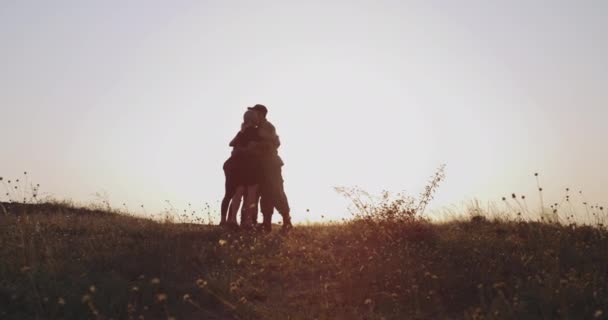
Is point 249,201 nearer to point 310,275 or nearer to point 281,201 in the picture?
point 281,201

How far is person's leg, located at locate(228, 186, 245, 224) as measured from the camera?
1190cm

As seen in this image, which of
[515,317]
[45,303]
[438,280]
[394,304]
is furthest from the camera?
[438,280]

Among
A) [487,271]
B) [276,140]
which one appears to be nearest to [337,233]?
[276,140]

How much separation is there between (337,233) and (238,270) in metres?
3.51

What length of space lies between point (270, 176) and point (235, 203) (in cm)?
113

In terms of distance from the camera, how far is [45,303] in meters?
6.41

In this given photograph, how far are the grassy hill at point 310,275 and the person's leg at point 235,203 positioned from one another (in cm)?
96

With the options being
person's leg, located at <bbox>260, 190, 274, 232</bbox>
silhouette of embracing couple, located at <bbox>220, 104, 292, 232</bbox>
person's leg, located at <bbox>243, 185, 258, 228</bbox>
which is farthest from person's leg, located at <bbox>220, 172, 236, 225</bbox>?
person's leg, located at <bbox>260, 190, 274, 232</bbox>

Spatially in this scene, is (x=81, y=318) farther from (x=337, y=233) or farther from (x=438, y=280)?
(x=337, y=233)

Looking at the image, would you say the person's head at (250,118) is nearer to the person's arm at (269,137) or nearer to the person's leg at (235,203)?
the person's arm at (269,137)

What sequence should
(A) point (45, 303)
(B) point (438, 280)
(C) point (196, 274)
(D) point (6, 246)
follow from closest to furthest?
(A) point (45, 303)
(B) point (438, 280)
(C) point (196, 274)
(D) point (6, 246)

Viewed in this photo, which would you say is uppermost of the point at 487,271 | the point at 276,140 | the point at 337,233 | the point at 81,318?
the point at 276,140

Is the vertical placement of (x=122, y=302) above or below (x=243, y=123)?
below

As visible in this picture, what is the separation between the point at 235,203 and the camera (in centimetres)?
1190
